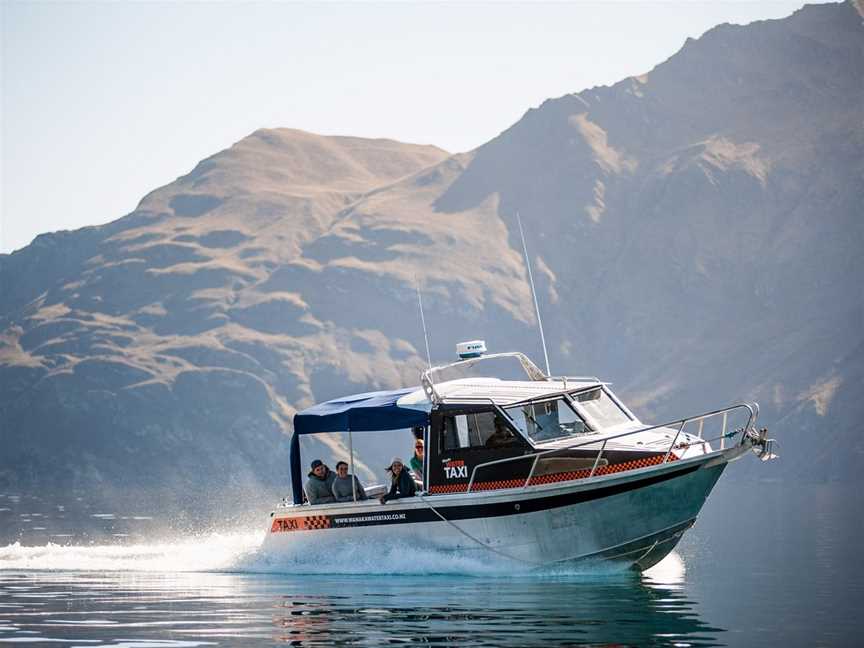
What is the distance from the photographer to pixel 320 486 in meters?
26.8

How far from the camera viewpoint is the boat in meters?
23.2

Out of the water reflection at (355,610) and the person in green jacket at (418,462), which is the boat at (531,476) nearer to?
the person in green jacket at (418,462)

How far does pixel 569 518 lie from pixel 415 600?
352cm

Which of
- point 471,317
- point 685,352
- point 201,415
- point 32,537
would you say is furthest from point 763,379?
point 32,537

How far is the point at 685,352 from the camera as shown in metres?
174

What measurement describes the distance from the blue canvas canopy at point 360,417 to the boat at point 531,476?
3cm

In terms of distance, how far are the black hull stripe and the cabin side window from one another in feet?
3.95

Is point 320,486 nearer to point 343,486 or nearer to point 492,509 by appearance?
point 343,486

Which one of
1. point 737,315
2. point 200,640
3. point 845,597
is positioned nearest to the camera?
point 200,640

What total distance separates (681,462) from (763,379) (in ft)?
453

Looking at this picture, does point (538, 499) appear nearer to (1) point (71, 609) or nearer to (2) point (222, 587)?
(2) point (222, 587)

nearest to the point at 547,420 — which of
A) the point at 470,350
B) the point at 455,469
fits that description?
the point at 455,469

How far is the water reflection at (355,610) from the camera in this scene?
17859 millimetres

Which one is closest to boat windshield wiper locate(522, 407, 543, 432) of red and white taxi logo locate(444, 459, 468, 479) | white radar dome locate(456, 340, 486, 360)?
red and white taxi logo locate(444, 459, 468, 479)
